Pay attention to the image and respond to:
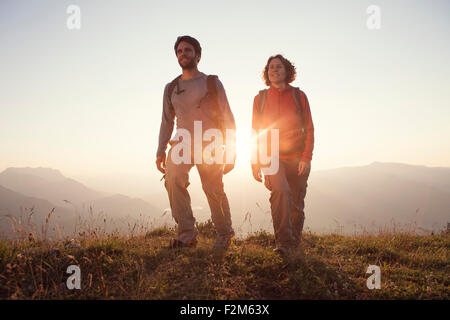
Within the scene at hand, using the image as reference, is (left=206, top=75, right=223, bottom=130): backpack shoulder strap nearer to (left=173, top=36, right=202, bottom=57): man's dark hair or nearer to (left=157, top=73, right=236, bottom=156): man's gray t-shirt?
(left=157, top=73, right=236, bottom=156): man's gray t-shirt

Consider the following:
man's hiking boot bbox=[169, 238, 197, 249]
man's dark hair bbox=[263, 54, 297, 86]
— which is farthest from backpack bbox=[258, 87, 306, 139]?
man's hiking boot bbox=[169, 238, 197, 249]

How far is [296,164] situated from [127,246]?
3.18m

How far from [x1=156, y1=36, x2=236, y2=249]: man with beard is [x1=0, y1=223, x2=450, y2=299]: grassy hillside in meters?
0.50

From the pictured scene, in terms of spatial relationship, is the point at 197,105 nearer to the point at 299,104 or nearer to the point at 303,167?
the point at 299,104

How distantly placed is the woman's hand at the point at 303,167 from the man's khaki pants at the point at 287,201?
0.30 feet

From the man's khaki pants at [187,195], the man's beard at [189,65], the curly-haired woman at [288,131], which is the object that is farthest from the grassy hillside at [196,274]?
the man's beard at [189,65]

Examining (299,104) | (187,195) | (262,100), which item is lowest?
(187,195)

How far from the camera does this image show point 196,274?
10.7 feet

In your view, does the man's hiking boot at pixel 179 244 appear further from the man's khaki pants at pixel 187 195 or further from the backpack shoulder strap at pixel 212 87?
the backpack shoulder strap at pixel 212 87

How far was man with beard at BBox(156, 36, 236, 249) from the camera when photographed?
4402mm

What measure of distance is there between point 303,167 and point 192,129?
6.55ft

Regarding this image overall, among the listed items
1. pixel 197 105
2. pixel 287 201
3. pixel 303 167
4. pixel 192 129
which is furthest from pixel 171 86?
pixel 287 201

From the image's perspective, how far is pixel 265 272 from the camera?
133 inches
